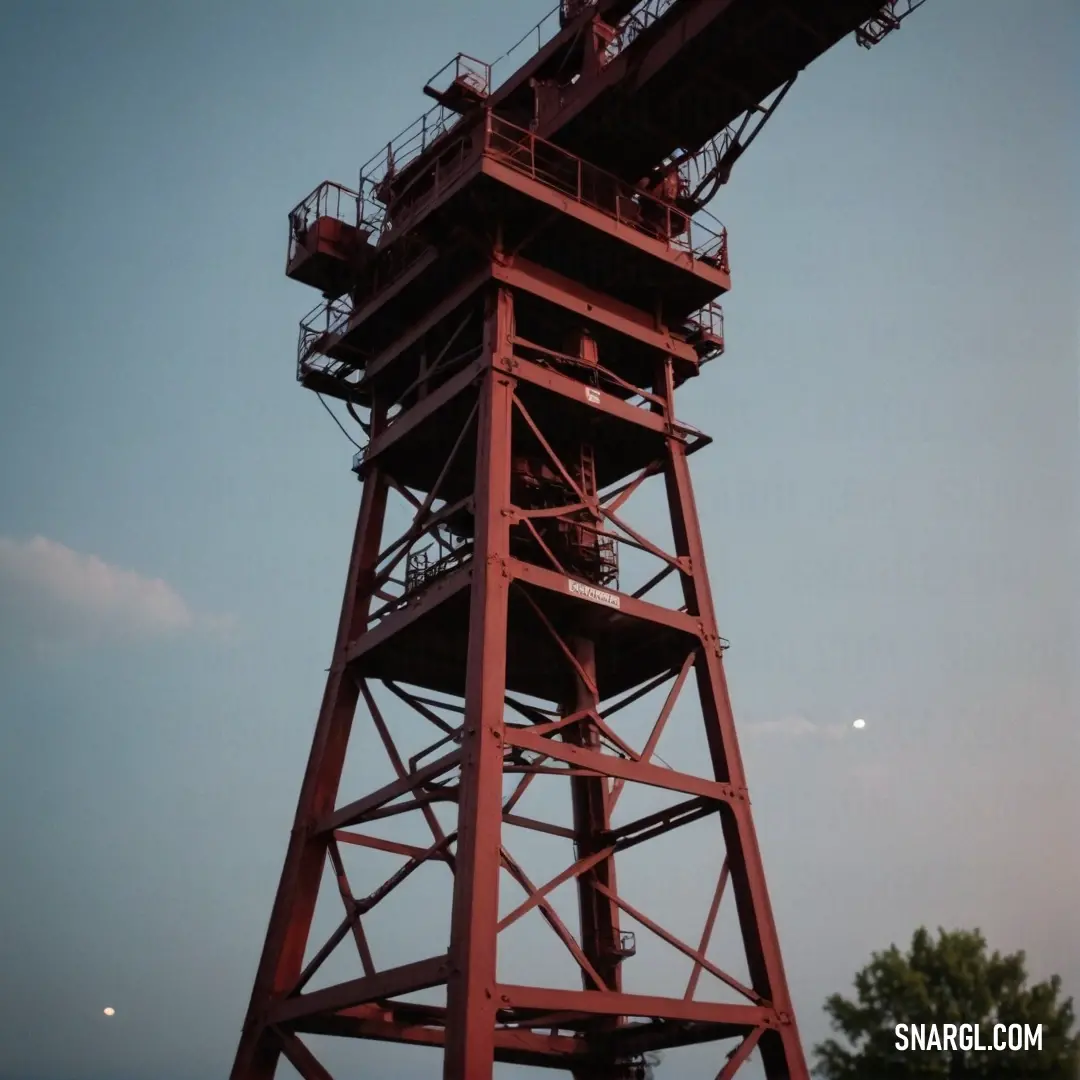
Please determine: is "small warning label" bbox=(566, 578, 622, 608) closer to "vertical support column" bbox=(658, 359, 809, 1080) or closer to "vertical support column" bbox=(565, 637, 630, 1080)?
"vertical support column" bbox=(565, 637, 630, 1080)

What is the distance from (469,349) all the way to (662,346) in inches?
143

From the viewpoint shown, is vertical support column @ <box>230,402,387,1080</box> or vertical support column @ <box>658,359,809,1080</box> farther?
vertical support column @ <box>230,402,387,1080</box>

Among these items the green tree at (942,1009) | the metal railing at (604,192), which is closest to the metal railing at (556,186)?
the metal railing at (604,192)

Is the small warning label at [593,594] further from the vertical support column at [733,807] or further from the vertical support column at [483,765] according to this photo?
the vertical support column at [733,807]

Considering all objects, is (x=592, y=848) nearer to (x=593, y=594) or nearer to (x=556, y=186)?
(x=593, y=594)

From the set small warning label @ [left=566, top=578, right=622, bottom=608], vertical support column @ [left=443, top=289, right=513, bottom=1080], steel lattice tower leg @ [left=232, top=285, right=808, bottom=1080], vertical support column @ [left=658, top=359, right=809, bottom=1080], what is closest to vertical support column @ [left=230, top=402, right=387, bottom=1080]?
steel lattice tower leg @ [left=232, top=285, right=808, bottom=1080]

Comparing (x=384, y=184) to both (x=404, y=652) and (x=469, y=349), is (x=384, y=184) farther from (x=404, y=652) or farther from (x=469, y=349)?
(x=404, y=652)

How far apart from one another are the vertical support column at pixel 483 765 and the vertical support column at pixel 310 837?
3.86m

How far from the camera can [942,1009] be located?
23.7m

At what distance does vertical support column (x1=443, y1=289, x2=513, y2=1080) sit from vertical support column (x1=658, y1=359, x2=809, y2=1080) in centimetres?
389

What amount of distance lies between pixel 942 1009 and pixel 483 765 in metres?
9.47

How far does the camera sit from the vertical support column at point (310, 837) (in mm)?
22297

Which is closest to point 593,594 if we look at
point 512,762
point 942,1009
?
point 512,762

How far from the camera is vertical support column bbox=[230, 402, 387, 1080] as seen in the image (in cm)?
2230
